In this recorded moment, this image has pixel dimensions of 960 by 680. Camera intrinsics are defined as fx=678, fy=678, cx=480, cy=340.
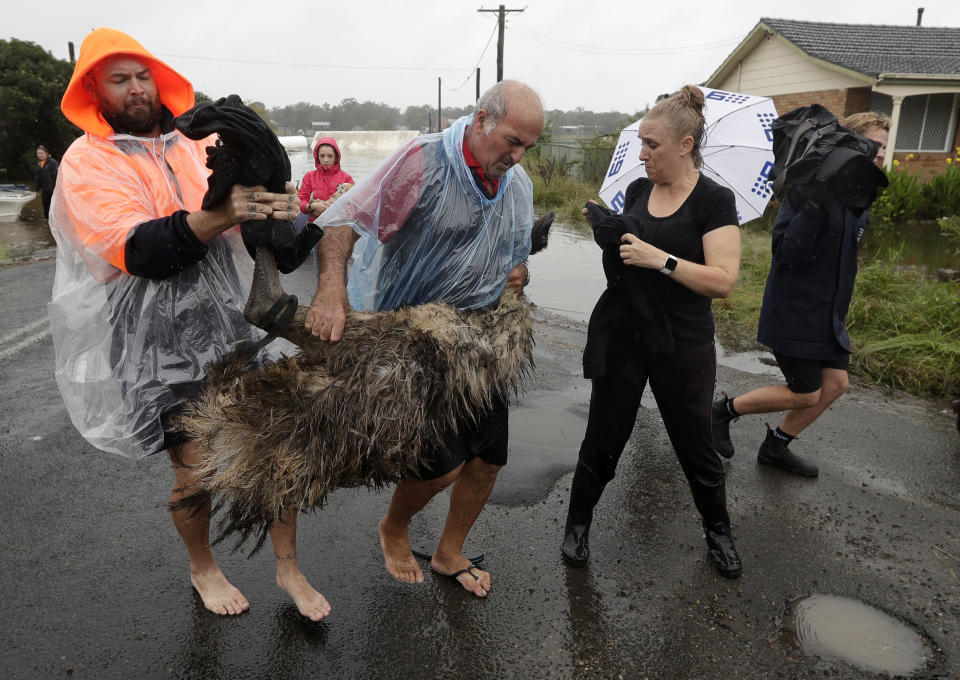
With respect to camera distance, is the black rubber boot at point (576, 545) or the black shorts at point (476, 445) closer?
the black shorts at point (476, 445)

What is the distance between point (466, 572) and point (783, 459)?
2181mm

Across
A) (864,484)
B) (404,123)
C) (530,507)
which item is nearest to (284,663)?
(530,507)

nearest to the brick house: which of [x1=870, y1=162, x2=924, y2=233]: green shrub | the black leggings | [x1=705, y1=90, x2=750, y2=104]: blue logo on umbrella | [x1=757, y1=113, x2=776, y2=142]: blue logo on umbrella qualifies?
[x1=870, y1=162, x2=924, y2=233]: green shrub

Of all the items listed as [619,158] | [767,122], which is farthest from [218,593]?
[767,122]

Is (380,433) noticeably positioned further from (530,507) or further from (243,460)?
(530,507)

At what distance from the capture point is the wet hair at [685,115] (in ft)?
8.96

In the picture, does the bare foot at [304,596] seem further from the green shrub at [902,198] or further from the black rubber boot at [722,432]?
the green shrub at [902,198]

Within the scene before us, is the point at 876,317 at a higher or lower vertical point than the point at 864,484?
higher

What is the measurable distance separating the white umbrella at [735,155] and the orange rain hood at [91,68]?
87.8 inches

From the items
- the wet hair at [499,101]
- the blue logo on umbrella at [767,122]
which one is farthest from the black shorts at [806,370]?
the wet hair at [499,101]

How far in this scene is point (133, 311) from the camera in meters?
2.32

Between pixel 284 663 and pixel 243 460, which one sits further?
pixel 284 663

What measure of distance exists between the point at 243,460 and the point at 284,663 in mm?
821

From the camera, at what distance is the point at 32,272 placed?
1018 cm
